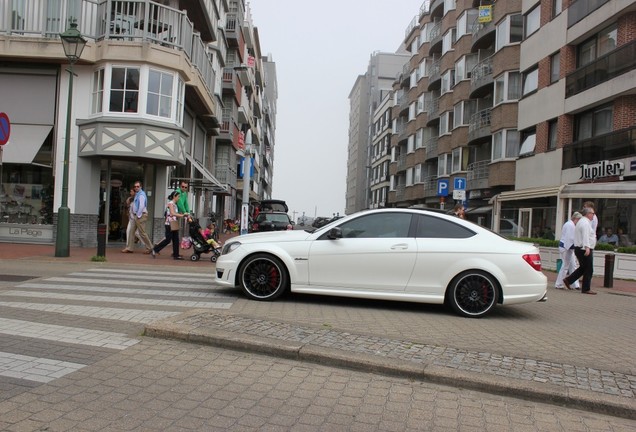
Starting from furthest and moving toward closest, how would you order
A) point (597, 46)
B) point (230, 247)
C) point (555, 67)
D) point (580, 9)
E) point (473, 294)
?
point (555, 67)
point (580, 9)
point (597, 46)
point (230, 247)
point (473, 294)

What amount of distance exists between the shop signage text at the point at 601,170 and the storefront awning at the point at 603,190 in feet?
5.50

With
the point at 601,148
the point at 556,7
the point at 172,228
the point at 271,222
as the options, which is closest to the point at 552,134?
the point at 601,148

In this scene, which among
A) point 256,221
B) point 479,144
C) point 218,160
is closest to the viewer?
point 256,221

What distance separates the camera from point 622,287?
13797 mm

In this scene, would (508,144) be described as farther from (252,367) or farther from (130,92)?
(252,367)

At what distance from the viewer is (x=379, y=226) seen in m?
7.50

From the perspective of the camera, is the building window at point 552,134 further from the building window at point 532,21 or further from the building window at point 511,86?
the building window at point 532,21

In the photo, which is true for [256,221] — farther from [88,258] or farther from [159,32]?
[88,258]

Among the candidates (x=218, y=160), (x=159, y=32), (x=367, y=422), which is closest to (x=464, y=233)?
(x=367, y=422)

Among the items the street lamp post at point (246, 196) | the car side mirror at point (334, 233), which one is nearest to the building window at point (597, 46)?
the street lamp post at point (246, 196)

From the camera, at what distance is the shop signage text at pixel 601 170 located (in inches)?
739

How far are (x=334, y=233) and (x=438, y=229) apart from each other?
4.94 feet

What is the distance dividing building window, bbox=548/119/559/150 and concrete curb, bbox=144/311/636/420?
22.4m

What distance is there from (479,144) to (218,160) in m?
17.8
